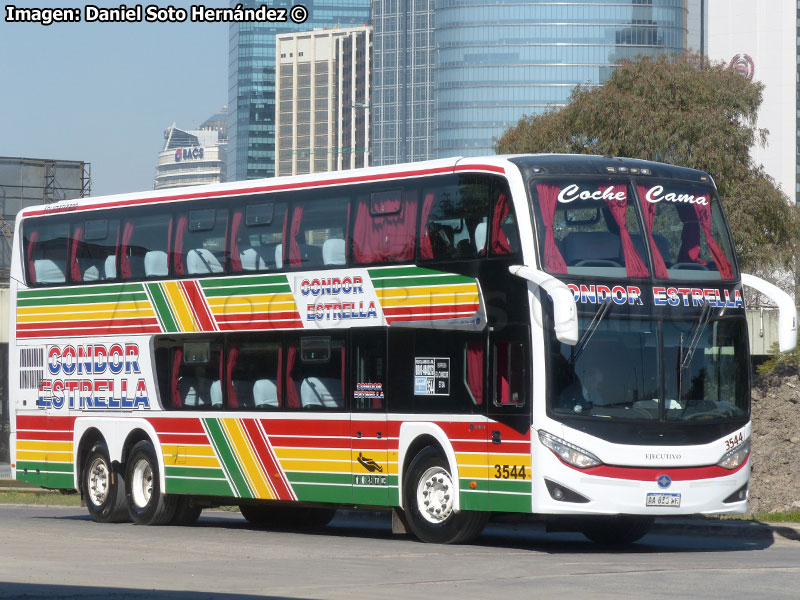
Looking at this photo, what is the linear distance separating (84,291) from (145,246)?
152 cm

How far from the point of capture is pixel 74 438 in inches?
932

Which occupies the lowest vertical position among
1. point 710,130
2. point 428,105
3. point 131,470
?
point 131,470

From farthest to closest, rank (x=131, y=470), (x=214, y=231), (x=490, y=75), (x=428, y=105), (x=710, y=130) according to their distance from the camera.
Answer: (x=428, y=105), (x=490, y=75), (x=710, y=130), (x=131, y=470), (x=214, y=231)

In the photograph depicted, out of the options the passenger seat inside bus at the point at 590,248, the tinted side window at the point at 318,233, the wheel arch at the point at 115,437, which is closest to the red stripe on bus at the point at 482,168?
the passenger seat inside bus at the point at 590,248

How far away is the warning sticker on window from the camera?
1786 centimetres

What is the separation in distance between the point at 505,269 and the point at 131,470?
7834mm

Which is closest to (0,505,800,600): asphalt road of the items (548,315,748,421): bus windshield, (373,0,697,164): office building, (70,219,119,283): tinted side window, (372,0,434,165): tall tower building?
(548,315,748,421): bus windshield

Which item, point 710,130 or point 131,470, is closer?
point 131,470

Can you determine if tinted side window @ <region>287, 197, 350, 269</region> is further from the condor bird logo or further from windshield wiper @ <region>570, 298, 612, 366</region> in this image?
windshield wiper @ <region>570, 298, 612, 366</region>

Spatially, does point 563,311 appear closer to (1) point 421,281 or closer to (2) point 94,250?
(1) point 421,281

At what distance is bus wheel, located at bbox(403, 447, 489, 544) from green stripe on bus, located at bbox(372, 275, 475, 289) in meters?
1.86

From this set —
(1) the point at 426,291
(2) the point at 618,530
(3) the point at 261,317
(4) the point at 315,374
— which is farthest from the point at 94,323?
(2) the point at 618,530

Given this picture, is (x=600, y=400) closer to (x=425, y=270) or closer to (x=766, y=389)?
(x=425, y=270)

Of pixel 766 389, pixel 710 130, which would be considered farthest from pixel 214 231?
pixel 710 130
